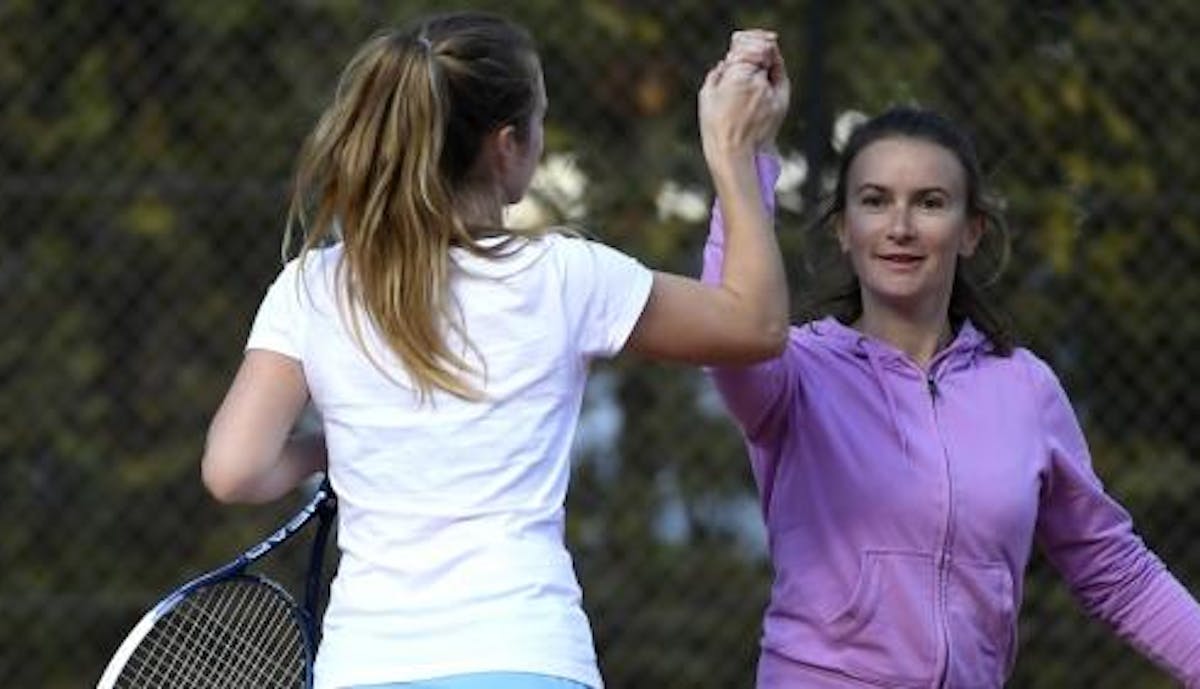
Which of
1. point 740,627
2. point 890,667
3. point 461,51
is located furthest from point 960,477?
point 740,627

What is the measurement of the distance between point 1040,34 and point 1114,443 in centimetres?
90

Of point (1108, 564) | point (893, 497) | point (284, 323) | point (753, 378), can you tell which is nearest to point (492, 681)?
point (284, 323)

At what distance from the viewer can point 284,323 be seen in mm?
3051

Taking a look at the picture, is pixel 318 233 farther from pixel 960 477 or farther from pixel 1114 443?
pixel 1114 443

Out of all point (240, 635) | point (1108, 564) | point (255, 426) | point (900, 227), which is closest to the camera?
point (255, 426)

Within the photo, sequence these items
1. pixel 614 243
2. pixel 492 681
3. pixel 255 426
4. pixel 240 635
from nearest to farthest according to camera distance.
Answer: pixel 492 681, pixel 255 426, pixel 240 635, pixel 614 243

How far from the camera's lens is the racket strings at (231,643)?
11.0ft

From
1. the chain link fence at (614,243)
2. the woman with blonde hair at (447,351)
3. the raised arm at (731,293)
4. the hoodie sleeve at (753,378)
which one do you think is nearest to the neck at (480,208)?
the woman with blonde hair at (447,351)

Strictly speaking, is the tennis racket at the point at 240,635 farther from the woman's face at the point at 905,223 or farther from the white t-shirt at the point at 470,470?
the woman's face at the point at 905,223

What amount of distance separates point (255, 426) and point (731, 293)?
523mm

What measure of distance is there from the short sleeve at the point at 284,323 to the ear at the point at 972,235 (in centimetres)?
105

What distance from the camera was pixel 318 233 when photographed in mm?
3076

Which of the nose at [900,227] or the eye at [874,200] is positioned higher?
the eye at [874,200]

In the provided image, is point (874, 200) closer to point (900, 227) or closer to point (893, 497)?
point (900, 227)
